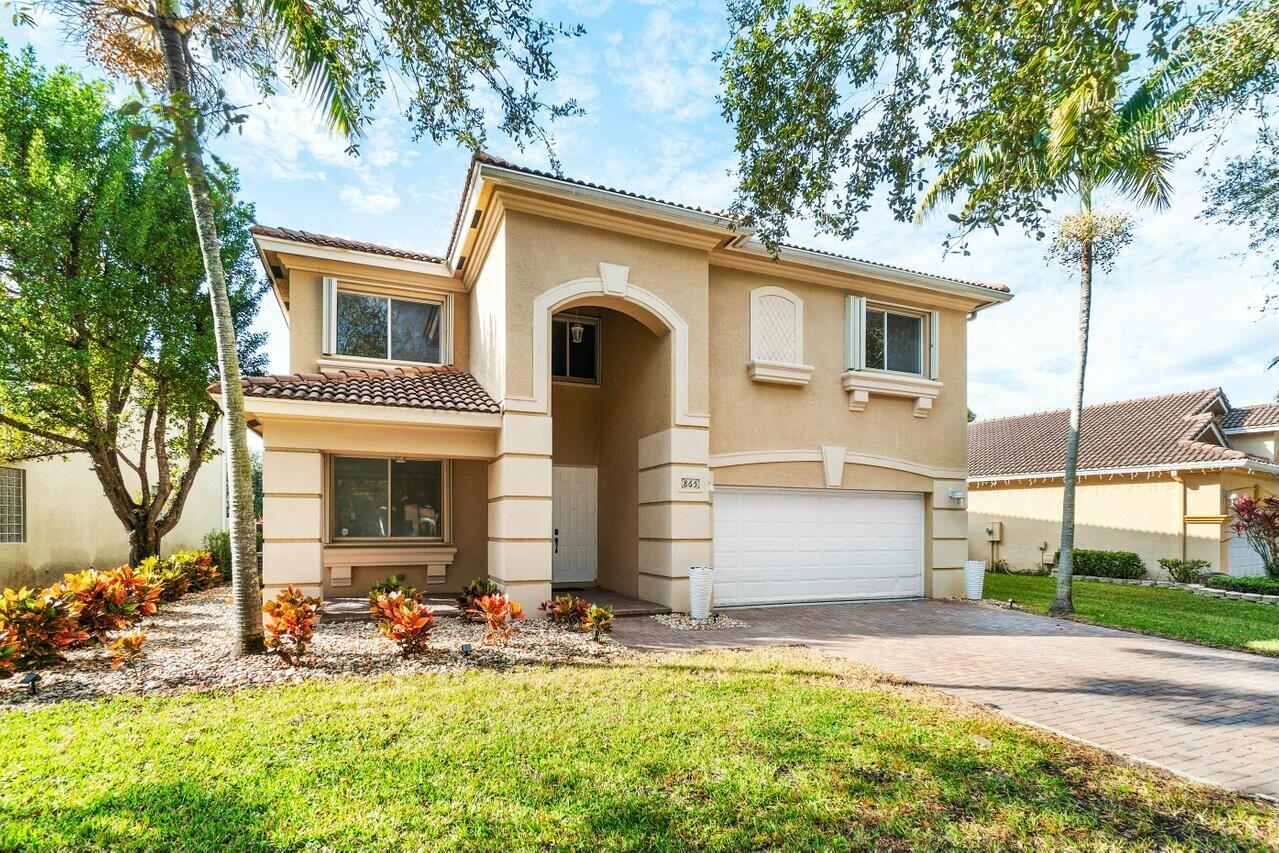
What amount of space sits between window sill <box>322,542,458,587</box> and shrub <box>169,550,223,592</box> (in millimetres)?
3888

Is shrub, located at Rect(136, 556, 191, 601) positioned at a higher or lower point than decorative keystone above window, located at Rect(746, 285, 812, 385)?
lower

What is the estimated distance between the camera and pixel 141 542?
44.1ft

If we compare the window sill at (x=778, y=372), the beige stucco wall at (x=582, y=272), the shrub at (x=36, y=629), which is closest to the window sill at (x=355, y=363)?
the beige stucco wall at (x=582, y=272)

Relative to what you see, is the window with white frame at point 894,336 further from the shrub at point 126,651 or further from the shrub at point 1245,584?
the shrub at point 126,651

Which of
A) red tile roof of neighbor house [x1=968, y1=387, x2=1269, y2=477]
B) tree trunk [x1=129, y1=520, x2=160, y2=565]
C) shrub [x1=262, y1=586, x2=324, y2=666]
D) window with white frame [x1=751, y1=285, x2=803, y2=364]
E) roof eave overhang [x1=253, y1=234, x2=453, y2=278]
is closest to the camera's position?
shrub [x1=262, y1=586, x2=324, y2=666]

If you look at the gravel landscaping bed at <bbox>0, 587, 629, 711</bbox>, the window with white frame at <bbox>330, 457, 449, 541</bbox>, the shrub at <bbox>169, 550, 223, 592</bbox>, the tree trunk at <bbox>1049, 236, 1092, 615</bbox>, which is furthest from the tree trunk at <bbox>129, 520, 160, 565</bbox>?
the tree trunk at <bbox>1049, 236, 1092, 615</bbox>

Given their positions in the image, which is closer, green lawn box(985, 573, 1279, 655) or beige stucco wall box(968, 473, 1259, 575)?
green lawn box(985, 573, 1279, 655)

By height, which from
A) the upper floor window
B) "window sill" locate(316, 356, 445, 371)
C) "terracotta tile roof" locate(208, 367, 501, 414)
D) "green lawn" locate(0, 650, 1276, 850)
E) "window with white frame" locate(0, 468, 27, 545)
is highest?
the upper floor window

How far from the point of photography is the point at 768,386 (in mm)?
11586

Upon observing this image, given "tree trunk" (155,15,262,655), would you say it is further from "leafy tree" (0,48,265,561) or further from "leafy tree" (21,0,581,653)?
"leafy tree" (0,48,265,561)

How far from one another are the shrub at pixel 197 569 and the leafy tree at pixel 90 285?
35.0 inches

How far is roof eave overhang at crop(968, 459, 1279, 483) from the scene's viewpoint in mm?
15781

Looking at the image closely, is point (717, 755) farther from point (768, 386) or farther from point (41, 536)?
point (41, 536)

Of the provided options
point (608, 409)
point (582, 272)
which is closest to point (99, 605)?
point (582, 272)
